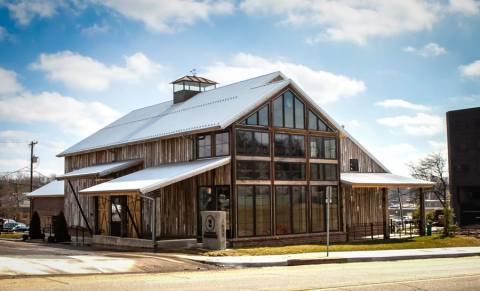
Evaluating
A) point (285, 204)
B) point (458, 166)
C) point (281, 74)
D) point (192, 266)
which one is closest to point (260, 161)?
point (285, 204)

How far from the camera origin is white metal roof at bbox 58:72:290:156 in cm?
2962

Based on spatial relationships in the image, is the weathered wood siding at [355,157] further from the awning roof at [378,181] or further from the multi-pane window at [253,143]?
the multi-pane window at [253,143]

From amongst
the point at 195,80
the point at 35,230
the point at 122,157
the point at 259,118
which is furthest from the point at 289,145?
the point at 35,230

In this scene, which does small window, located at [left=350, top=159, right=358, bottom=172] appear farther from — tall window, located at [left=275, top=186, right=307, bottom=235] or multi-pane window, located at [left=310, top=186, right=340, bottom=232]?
tall window, located at [left=275, top=186, right=307, bottom=235]

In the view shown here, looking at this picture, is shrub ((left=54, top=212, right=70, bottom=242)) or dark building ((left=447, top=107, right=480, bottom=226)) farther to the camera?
dark building ((left=447, top=107, right=480, bottom=226))

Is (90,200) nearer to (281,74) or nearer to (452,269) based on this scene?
(281,74)

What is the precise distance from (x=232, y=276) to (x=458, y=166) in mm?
44919

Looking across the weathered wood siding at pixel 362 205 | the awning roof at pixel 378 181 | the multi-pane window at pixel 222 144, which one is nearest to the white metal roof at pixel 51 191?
the multi-pane window at pixel 222 144

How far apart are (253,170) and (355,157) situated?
12.3 m

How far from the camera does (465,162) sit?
182 ft

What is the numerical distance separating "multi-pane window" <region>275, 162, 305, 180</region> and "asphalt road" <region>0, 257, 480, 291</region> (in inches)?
462

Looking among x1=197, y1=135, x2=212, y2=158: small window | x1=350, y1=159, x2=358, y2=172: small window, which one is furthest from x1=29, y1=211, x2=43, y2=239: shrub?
x1=350, y1=159, x2=358, y2=172: small window

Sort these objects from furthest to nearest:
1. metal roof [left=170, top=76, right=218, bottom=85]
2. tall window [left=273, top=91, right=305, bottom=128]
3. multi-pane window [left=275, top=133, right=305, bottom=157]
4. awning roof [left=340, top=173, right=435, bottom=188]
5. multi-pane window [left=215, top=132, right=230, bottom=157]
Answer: metal roof [left=170, top=76, right=218, bottom=85] → awning roof [left=340, top=173, right=435, bottom=188] → tall window [left=273, top=91, right=305, bottom=128] → multi-pane window [left=275, top=133, right=305, bottom=157] → multi-pane window [left=215, top=132, right=230, bottom=157]

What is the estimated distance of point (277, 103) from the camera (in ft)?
100
